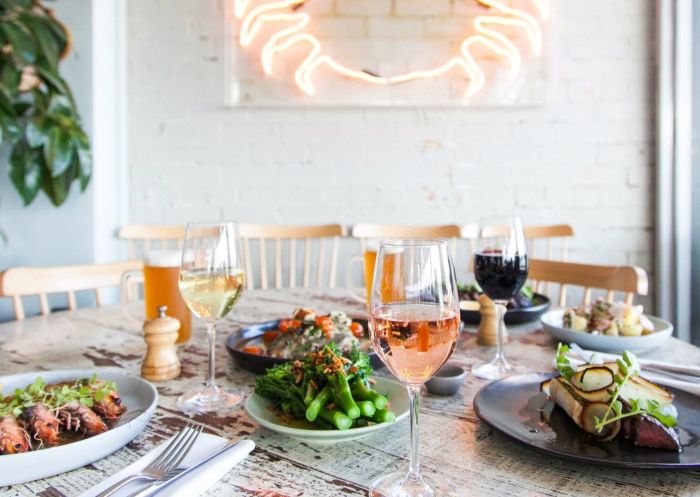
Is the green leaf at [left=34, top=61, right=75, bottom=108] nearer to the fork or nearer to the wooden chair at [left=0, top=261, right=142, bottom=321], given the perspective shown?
the wooden chair at [left=0, top=261, right=142, bottom=321]

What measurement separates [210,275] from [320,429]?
0.31 m

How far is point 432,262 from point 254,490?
28cm

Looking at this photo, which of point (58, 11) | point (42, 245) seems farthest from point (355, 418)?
point (58, 11)

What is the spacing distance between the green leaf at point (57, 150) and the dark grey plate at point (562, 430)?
207 centimetres

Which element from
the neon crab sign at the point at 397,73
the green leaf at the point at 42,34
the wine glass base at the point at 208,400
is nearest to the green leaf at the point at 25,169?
the green leaf at the point at 42,34

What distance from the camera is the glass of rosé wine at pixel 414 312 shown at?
1.69 ft

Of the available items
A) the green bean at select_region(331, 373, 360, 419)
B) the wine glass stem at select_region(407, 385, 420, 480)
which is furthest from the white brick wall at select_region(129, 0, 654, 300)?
the wine glass stem at select_region(407, 385, 420, 480)

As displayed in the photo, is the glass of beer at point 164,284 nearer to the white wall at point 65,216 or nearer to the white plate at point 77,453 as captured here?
the white plate at point 77,453

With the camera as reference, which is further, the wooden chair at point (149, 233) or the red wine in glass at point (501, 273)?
the wooden chair at point (149, 233)

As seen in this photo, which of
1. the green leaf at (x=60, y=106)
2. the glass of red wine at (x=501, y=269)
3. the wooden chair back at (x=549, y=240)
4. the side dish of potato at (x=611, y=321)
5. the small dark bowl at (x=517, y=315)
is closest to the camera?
the glass of red wine at (x=501, y=269)

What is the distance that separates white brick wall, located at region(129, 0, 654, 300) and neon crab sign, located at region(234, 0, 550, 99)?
5.5 inches

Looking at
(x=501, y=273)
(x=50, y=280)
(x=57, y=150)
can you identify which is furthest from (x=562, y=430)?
(x=57, y=150)

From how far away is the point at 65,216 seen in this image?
243cm

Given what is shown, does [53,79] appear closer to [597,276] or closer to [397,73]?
[397,73]
